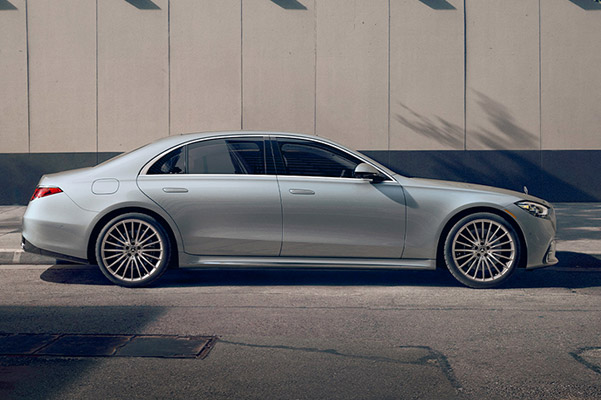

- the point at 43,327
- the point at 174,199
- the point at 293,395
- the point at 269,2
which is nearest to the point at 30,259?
the point at 174,199

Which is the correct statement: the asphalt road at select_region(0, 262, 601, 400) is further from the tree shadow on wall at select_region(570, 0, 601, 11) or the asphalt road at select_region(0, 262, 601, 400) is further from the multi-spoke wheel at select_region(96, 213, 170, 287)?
the tree shadow on wall at select_region(570, 0, 601, 11)

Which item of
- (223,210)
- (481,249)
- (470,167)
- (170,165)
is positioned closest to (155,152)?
(170,165)

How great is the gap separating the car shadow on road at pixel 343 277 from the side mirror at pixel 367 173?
1086 mm

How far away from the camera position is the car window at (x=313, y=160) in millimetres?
6992

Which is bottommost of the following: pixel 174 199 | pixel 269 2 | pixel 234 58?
pixel 174 199

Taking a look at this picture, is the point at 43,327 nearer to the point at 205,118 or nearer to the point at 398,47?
the point at 205,118

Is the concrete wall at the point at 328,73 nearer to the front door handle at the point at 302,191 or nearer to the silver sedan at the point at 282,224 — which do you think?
the silver sedan at the point at 282,224

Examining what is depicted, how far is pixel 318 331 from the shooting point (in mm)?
5211

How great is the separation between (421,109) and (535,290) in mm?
7745

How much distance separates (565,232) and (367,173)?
448 centimetres

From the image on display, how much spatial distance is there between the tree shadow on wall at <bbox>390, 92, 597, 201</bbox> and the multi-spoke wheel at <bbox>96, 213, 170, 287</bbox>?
8.00 meters

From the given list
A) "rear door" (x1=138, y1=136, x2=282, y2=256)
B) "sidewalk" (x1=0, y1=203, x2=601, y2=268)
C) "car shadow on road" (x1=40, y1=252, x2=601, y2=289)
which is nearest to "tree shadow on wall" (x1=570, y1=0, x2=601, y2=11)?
"sidewalk" (x1=0, y1=203, x2=601, y2=268)

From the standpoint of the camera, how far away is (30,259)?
835 centimetres

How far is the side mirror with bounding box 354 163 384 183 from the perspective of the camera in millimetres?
6771
